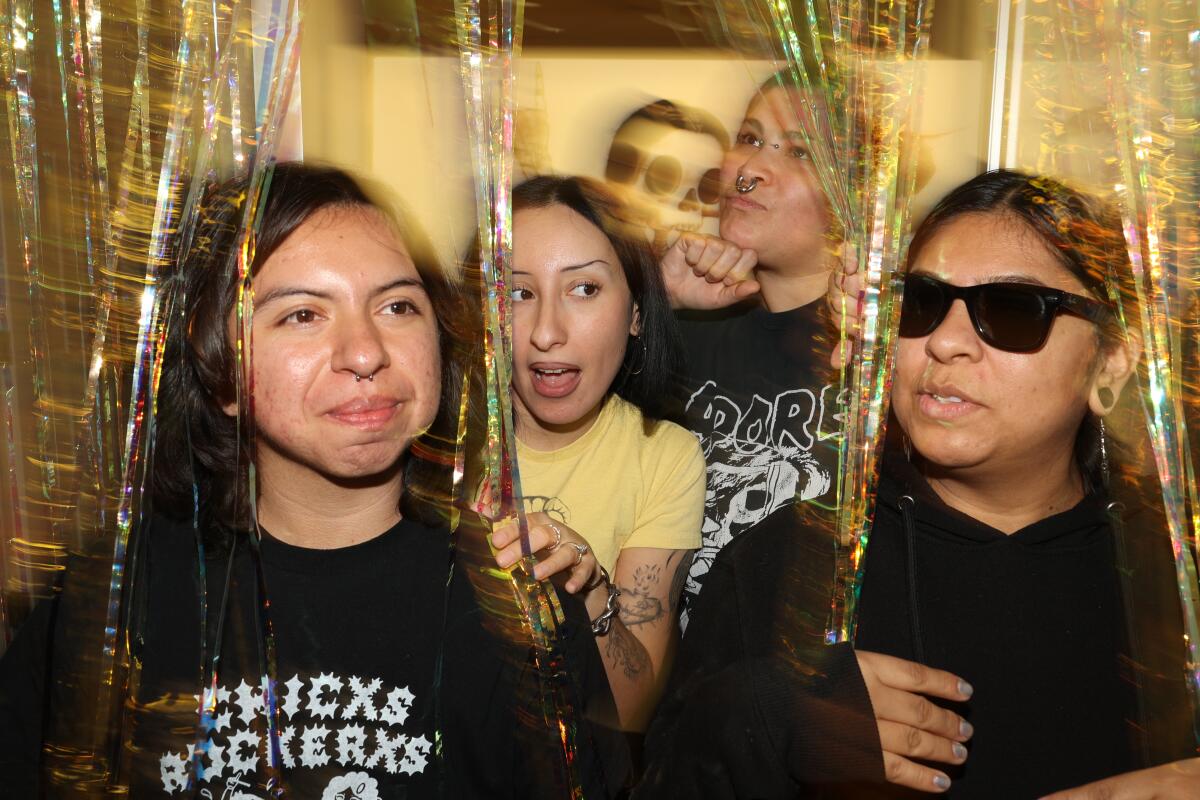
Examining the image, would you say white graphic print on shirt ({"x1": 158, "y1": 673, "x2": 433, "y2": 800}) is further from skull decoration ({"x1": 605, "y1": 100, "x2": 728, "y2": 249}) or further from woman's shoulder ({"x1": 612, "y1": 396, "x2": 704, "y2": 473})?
skull decoration ({"x1": 605, "y1": 100, "x2": 728, "y2": 249})

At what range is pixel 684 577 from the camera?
38.4 inches

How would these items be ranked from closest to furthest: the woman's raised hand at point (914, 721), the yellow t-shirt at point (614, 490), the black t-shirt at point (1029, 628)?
the woman's raised hand at point (914, 721) → the black t-shirt at point (1029, 628) → the yellow t-shirt at point (614, 490)

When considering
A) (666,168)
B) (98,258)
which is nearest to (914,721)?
(666,168)

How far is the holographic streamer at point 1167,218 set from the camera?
75 centimetres

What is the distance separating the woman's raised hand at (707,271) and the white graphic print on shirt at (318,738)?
A: 0.52m

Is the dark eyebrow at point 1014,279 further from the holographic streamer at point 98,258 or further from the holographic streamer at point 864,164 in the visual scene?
the holographic streamer at point 98,258

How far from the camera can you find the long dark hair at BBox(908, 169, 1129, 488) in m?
0.83

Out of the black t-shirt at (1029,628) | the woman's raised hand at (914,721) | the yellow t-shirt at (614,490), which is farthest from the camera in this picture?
the yellow t-shirt at (614,490)

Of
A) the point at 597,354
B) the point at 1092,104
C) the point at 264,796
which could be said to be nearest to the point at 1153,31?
the point at 1092,104

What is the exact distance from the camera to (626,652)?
0.93 m

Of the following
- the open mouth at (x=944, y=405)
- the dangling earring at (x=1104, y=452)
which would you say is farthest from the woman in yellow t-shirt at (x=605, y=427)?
the dangling earring at (x=1104, y=452)

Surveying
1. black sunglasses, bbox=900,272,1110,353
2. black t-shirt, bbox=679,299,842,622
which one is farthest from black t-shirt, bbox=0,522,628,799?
black sunglasses, bbox=900,272,1110,353

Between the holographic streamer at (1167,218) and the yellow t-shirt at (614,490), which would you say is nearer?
Answer: the holographic streamer at (1167,218)

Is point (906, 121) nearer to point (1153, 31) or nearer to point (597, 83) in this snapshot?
point (1153, 31)
